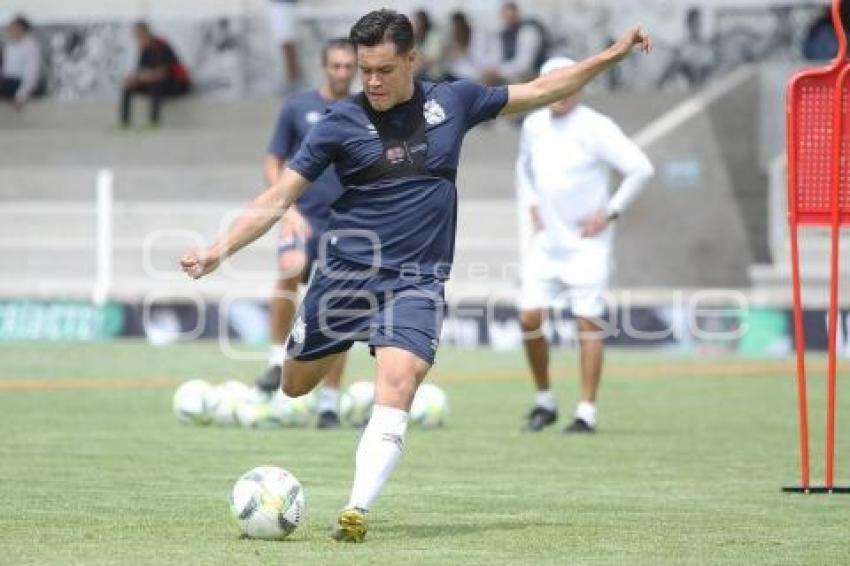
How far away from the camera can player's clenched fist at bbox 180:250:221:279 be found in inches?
360

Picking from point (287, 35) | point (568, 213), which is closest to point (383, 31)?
point (568, 213)

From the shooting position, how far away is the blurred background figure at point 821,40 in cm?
2805

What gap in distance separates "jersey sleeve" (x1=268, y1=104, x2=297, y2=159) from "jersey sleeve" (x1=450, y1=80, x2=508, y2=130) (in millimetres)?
5537

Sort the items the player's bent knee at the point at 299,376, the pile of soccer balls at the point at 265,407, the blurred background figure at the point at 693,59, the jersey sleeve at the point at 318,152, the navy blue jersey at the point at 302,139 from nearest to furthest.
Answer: the jersey sleeve at the point at 318,152 < the player's bent knee at the point at 299,376 < the pile of soccer balls at the point at 265,407 < the navy blue jersey at the point at 302,139 < the blurred background figure at the point at 693,59

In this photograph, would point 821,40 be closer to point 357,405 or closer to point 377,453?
point 357,405

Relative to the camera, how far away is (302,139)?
15.7 metres

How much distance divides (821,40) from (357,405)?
573 inches

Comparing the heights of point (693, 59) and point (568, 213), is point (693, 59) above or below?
above

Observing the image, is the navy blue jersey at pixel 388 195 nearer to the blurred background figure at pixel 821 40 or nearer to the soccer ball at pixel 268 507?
the soccer ball at pixel 268 507

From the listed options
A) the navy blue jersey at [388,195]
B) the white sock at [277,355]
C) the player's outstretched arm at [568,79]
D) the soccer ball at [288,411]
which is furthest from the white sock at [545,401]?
the navy blue jersey at [388,195]

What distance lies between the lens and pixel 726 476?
40.2 ft

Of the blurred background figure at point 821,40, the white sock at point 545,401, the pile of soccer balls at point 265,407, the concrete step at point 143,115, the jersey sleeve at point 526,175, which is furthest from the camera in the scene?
the concrete step at point 143,115

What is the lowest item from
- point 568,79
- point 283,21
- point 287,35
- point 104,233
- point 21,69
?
point 104,233

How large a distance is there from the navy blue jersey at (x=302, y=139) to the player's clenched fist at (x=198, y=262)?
21.0ft
